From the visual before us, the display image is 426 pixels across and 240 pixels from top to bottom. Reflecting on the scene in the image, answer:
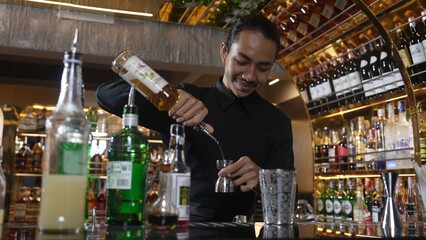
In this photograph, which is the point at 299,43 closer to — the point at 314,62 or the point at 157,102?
the point at 314,62

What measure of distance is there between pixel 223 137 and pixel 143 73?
84 centimetres

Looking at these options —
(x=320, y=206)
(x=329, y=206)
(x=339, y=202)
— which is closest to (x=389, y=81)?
(x=339, y=202)

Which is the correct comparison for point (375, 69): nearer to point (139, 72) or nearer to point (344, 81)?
point (344, 81)

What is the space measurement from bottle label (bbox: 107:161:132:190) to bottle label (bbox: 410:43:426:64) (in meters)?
1.80

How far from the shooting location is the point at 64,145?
2.60 ft

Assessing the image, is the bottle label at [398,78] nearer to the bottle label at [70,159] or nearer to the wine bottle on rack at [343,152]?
the wine bottle on rack at [343,152]

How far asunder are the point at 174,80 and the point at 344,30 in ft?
6.64

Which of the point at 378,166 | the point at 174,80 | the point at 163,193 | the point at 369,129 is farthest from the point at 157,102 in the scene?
the point at 174,80

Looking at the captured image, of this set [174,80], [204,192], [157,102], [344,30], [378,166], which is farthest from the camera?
[174,80]

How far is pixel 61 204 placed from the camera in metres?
0.76

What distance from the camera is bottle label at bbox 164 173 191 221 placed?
912 mm

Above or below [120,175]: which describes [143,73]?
above

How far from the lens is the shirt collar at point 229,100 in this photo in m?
1.95

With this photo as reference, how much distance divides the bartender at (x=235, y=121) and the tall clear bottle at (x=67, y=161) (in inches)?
32.1
